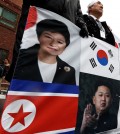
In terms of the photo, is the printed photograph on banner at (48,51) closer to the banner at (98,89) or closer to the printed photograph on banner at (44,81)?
the printed photograph on banner at (44,81)

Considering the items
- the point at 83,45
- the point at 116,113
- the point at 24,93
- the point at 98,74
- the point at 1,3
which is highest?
the point at 1,3

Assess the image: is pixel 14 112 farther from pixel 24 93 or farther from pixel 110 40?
pixel 110 40

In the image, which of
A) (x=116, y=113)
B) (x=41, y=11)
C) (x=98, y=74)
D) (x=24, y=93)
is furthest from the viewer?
(x=116, y=113)

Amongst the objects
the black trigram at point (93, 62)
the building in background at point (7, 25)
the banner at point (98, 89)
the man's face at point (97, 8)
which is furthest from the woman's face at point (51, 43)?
the building in background at point (7, 25)

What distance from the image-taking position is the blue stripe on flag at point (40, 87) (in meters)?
1.83

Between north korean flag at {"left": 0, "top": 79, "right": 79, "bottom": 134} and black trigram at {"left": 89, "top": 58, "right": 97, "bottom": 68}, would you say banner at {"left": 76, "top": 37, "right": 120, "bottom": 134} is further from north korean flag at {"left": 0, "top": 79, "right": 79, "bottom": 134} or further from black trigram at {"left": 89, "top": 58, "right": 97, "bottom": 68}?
north korean flag at {"left": 0, "top": 79, "right": 79, "bottom": 134}

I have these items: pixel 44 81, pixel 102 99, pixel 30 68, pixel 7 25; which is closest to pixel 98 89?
pixel 102 99

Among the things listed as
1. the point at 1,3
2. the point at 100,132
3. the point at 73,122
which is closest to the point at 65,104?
the point at 73,122

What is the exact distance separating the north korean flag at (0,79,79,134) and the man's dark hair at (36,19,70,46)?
0.43m

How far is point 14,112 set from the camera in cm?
176

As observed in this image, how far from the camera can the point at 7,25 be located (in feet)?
42.0

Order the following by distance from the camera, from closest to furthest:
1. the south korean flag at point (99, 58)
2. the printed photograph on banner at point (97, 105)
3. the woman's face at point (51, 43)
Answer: the woman's face at point (51, 43) < the printed photograph on banner at point (97, 105) < the south korean flag at point (99, 58)

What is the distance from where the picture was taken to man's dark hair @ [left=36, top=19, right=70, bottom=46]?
6.64 ft

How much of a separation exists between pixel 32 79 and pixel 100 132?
3.12 feet
